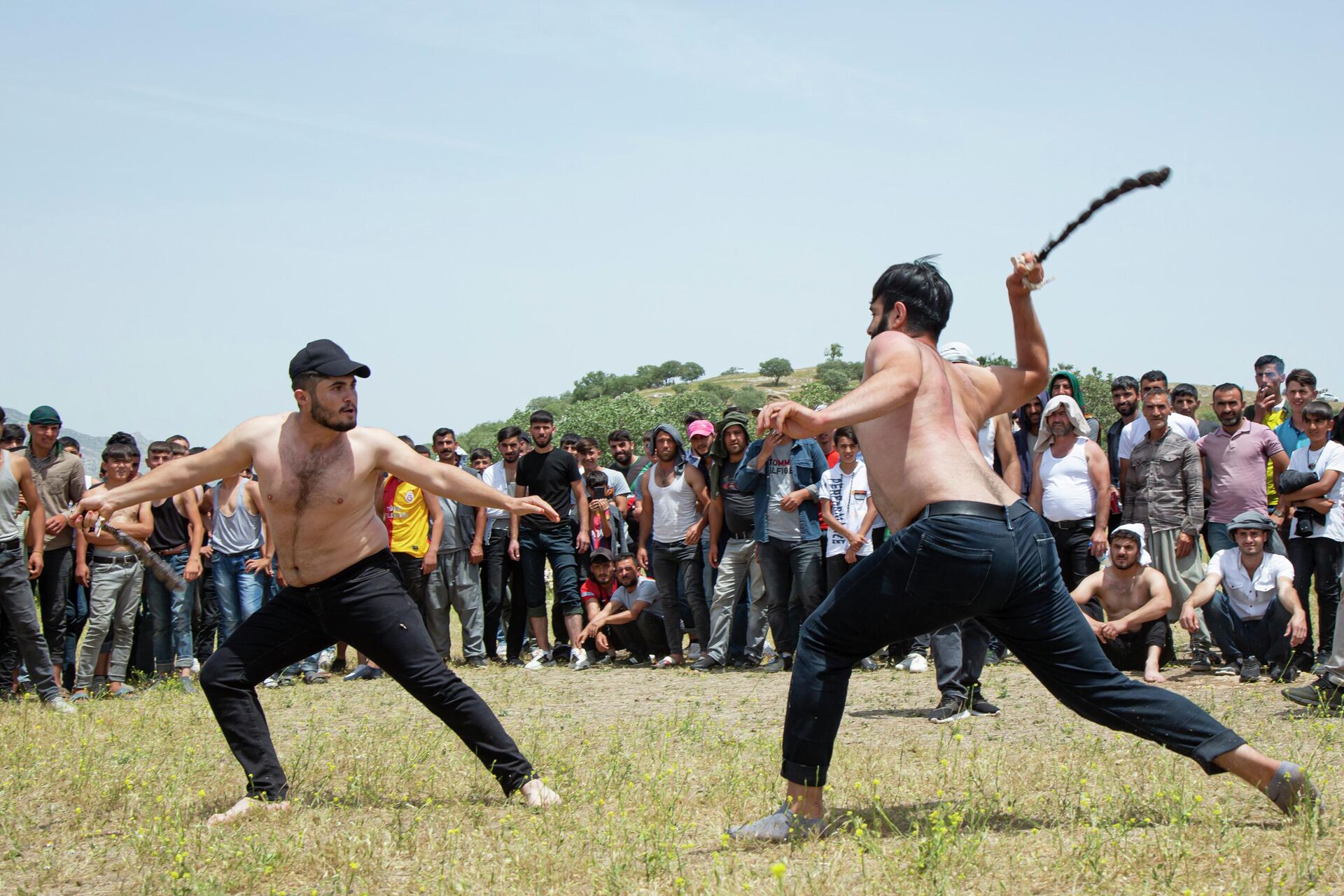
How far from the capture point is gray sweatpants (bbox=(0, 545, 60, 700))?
8977 millimetres

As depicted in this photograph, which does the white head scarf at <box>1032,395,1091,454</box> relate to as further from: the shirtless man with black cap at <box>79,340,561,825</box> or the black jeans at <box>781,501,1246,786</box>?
the shirtless man with black cap at <box>79,340,561,825</box>

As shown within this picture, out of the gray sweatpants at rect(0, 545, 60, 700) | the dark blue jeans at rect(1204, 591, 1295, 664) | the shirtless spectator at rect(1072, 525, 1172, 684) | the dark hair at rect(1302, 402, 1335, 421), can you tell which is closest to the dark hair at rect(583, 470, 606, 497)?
the shirtless spectator at rect(1072, 525, 1172, 684)

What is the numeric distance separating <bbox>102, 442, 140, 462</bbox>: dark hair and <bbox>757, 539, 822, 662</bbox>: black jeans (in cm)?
524

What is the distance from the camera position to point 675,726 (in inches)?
295

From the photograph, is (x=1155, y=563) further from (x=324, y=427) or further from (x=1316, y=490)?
(x=324, y=427)

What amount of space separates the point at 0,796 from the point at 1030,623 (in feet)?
15.9

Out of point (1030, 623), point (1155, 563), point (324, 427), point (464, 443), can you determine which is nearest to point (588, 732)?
point (324, 427)

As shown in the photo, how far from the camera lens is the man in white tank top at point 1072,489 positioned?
949 centimetres

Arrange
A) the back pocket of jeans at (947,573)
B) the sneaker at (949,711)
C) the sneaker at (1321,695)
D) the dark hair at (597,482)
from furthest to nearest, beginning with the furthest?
the dark hair at (597,482) → the sneaker at (949,711) → the sneaker at (1321,695) → the back pocket of jeans at (947,573)

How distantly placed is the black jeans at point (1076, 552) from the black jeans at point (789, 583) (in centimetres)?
194

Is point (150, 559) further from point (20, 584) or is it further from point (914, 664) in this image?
point (914, 664)

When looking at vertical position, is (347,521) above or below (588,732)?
above

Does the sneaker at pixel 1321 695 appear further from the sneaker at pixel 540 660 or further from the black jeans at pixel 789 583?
the sneaker at pixel 540 660

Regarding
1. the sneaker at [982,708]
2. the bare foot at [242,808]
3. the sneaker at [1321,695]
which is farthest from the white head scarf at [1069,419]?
the bare foot at [242,808]
